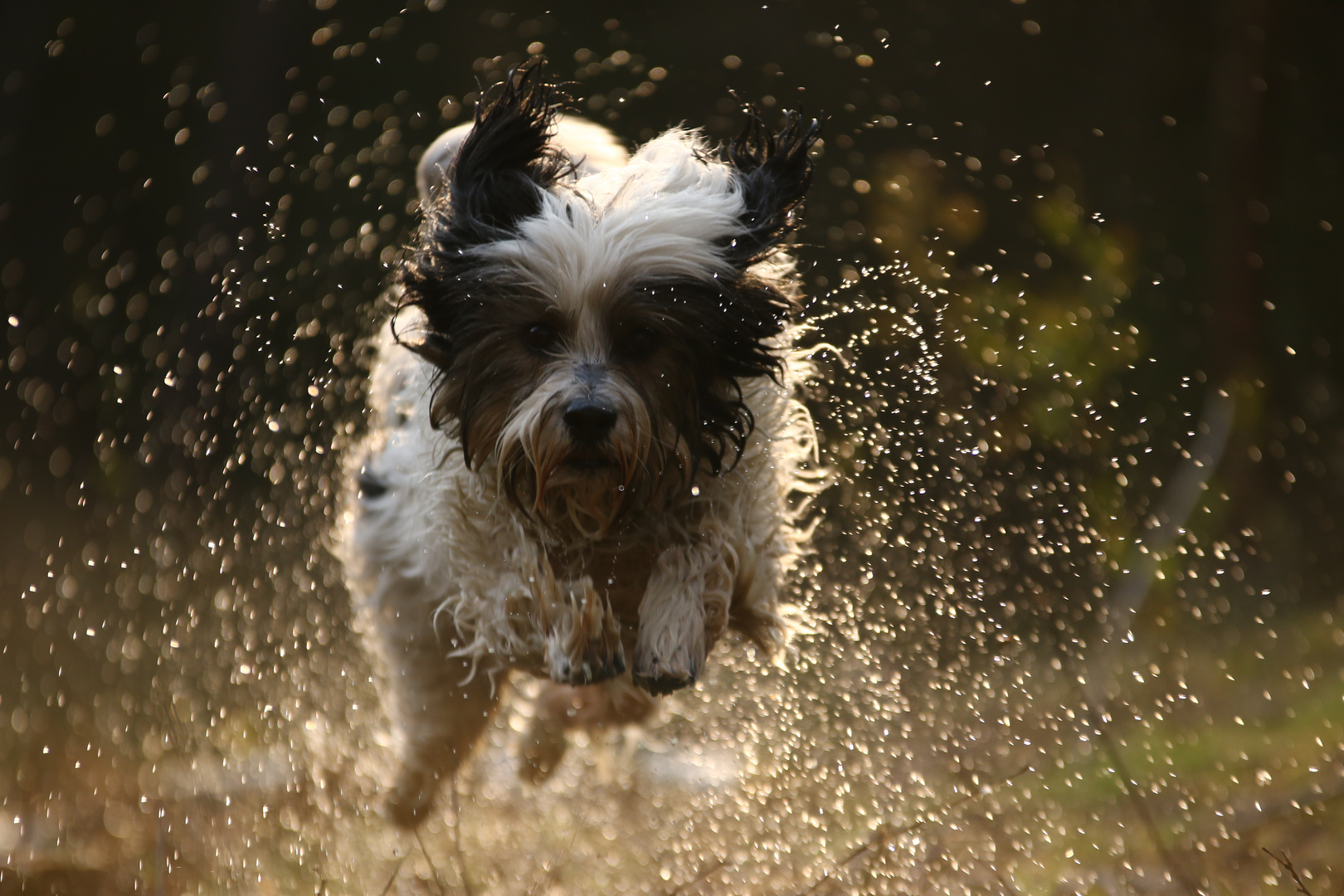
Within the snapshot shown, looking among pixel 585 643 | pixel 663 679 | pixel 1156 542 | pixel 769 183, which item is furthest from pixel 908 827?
pixel 1156 542

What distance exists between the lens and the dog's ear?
119 inches

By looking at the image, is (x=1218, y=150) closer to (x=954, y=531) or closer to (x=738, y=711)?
(x=954, y=531)

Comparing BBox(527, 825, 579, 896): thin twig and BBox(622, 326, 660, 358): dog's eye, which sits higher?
BBox(622, 326, 660, 358): dog's eye

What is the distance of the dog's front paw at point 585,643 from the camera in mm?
2820

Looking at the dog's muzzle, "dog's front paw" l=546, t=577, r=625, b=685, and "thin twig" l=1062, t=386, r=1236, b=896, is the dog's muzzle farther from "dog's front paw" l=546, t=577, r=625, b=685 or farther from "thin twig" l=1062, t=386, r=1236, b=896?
"thin twig" l=1062, t=386, r=1236, b=896

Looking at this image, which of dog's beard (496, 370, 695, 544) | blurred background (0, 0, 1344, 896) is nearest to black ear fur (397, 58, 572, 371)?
dog's beard (496, 370, 695, 544)

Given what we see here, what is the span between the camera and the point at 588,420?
8.66 ft

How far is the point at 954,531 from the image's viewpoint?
5.64 m

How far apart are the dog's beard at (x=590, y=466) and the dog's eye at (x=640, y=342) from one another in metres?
0.11

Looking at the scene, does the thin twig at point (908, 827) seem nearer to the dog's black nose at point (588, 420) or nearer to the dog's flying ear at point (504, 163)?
the dog's black nose at point (588, 420)

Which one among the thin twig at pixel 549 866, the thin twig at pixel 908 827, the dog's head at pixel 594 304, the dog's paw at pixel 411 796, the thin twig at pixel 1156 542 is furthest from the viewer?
the thin twig at pixel 1156 542

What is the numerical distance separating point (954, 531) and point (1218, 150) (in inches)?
150

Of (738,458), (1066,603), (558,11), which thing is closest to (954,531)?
(1066,603)

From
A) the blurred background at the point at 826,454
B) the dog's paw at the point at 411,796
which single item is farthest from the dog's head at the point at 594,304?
the dog's paw at the point at 411,796
